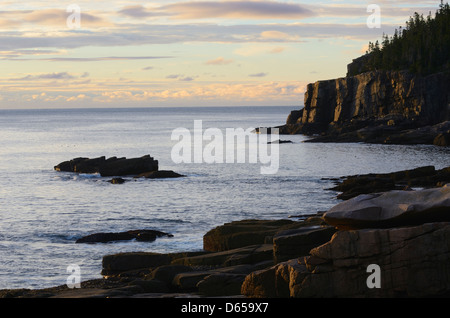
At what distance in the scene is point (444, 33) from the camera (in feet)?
494

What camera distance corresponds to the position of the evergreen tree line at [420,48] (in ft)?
459

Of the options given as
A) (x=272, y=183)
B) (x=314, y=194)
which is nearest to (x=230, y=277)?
(x=314, y=194)

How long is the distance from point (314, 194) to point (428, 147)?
5110 centimetres

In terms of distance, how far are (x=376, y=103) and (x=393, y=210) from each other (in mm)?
119199

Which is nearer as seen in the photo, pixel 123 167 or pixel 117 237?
pixel 117 237

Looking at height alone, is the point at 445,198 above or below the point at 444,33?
below

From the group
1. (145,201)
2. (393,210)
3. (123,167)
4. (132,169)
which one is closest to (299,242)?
(393,210)

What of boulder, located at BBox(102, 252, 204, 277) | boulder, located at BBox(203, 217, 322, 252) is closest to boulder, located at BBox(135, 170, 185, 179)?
A: boulder, located at BBox(203, 217, 322, 252)

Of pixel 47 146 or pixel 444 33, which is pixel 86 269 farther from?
pixel 444 33

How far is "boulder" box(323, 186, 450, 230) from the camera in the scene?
18016mm

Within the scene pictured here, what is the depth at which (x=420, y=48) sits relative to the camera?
143500 millimetres

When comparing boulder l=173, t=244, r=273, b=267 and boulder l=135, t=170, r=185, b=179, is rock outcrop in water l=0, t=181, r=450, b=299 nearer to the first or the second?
boulder l=173, t=244, r=273, b=267

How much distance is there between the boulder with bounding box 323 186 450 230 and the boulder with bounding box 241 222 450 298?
57 centimetres
